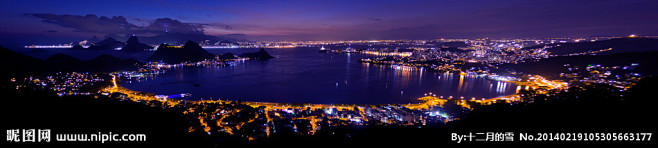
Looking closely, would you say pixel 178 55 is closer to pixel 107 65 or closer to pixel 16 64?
pixel 107 65

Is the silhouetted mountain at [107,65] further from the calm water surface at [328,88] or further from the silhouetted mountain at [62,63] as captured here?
the calm water surface at [328,88]

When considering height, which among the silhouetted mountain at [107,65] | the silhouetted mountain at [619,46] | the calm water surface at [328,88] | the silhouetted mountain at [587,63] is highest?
the silhouetted mountain at [619,46]

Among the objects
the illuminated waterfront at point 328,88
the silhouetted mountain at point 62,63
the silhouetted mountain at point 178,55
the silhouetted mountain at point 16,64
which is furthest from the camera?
the silhouetted mountain at point 178,55

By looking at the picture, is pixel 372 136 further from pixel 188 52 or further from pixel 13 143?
pixel 188 52

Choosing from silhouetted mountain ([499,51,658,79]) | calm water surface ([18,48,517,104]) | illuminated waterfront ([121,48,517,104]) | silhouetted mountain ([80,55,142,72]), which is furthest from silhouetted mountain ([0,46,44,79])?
silhouetted mountain ([499,51,658,79])

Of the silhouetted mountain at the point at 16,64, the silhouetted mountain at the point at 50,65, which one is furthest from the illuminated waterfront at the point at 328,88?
the silhouetted mountain at the point at 16,64

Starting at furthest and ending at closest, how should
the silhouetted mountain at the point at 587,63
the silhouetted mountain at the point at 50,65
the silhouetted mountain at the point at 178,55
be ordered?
1. the silhouetted mountain at the point at 178,55
2. the silhouetted mountain at the point at 50,65
3. the silhouetted mountain at the point at 587,63

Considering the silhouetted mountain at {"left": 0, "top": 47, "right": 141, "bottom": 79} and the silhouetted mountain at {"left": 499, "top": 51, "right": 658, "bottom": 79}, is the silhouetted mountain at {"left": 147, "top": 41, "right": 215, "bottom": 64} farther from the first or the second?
the silhouetted mountain at {"left": 499, "top": 51, "right": 658, "bottom": 79}

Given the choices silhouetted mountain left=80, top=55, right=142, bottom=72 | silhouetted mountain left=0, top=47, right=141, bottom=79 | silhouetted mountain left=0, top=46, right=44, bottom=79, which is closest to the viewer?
silhouetted mountain left=0, top=46, right=44, bottom=79

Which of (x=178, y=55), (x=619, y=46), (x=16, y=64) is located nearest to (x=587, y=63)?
(x=619, y=46)
